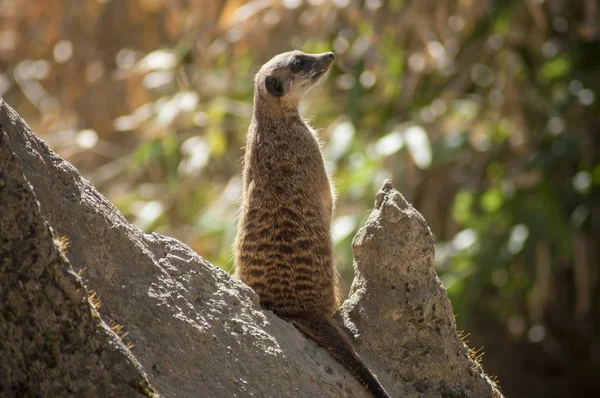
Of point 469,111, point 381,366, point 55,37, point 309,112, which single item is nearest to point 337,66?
point 309,112

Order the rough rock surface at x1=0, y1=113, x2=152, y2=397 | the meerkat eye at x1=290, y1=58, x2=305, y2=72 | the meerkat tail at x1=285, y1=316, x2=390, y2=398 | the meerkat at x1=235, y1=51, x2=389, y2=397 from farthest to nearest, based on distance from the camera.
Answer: the meerkat eye at x1=290, y1=58, x2=305, y2=72, the meerkat at x1=235, y1=51, x2=389, y2=397, the meerkat tail at x1=285, y1=316, x2=390, y2=398, the rough rock surface at x1=0, y1=113, x2=152, y2=397

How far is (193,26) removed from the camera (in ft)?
33.5

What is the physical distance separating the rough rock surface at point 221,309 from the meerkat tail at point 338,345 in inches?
1.6

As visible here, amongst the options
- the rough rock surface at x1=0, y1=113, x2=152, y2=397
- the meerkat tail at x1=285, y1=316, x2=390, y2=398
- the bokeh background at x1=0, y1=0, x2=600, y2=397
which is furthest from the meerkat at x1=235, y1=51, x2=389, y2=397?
the bokeh background at x1=0, y1=0, x2=600, y2=397

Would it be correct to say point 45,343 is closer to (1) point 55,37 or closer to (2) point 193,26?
(2) point 193,26

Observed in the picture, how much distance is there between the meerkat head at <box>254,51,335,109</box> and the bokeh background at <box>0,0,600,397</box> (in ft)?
9.36

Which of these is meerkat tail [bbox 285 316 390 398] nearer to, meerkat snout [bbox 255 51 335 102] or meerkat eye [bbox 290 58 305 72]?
meerkat snout [bbox 255 51 335 102]

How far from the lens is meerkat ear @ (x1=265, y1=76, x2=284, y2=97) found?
4965 millimetres

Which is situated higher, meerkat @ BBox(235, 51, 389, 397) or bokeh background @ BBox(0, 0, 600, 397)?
bokeh background @ BBox(0, 0, 600, 397)

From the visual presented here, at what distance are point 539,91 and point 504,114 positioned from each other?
73cm

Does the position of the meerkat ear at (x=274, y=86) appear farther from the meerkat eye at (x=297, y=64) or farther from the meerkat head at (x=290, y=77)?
the meerkat eye at (x=297, y=64)

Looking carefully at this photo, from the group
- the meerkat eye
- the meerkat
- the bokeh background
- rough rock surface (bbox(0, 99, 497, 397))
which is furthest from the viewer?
the bokeh background

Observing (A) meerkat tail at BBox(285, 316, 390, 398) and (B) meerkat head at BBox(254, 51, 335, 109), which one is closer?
(A) meerkat tail at BBox(285, 316, 390, 398)

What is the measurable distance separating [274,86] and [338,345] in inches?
65.3
